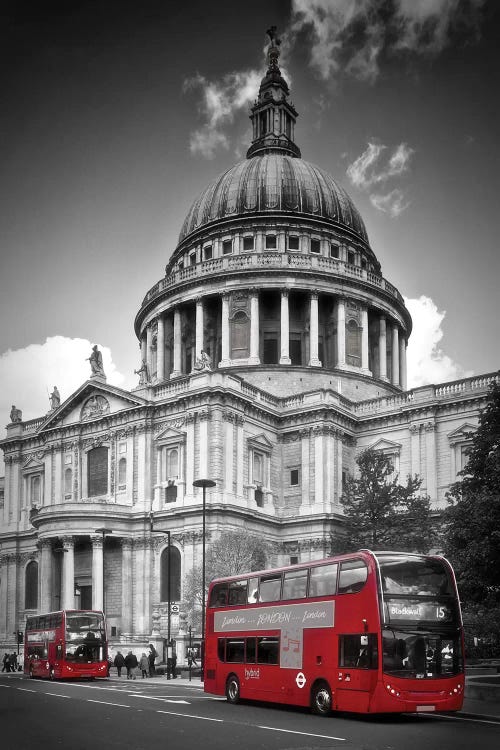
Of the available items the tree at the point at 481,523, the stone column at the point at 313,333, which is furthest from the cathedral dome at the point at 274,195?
the tree at the point at 481,523

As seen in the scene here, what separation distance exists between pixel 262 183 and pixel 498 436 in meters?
A: 55.1

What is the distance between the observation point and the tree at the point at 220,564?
183 feet

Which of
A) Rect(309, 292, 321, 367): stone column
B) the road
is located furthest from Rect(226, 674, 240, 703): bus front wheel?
Rect(309, 292, 321, 367): stone column

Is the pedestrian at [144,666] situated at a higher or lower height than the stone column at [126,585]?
lower

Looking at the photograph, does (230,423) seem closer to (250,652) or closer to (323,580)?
(250,652)

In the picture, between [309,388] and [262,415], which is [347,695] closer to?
[262,415]

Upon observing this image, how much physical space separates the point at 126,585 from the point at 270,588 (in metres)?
37.8

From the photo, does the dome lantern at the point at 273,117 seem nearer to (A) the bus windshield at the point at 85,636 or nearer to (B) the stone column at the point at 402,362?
(B) the stone column at the point at 402,362

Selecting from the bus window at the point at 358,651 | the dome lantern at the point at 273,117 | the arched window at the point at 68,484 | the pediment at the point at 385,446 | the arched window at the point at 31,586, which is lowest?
the arched window at the point at 31,586

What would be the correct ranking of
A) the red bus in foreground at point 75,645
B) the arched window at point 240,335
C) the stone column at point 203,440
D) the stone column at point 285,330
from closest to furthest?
1. the red bus in foreground at point 75,645
2. the stone column at point 203,440
3. the stone column at point 285,330
4. the arched window at point 240,335

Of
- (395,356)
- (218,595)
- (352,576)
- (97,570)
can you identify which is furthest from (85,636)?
(395,356)

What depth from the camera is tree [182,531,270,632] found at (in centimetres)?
5578

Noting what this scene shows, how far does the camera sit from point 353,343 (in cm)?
8112

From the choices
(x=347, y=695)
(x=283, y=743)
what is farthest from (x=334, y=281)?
(x=283, y=743)
